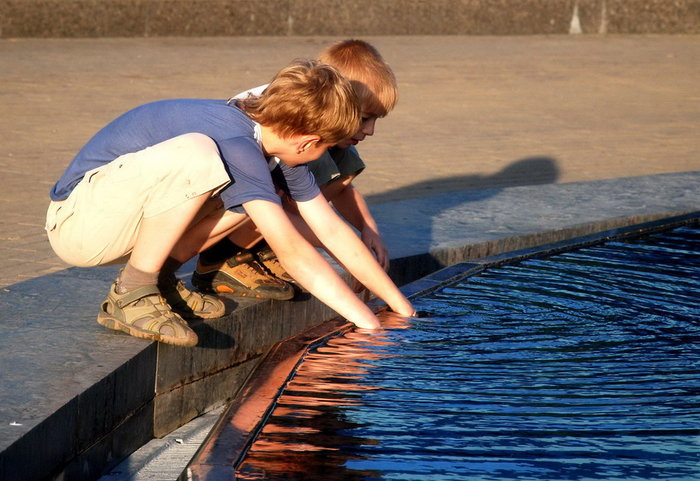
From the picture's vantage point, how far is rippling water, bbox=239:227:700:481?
246 cm

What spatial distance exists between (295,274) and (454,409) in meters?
0.85

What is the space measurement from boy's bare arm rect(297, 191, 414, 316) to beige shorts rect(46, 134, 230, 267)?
0.52 metres

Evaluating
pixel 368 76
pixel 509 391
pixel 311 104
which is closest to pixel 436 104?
pixel 368 76

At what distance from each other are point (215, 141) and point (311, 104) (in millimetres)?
328

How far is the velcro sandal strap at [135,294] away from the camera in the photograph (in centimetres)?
331

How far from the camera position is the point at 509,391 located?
2.96 metres

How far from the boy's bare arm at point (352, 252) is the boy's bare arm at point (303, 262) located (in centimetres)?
16

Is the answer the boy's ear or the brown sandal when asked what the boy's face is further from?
the brown sandal

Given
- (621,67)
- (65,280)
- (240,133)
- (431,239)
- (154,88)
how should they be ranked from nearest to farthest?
(240,133) < (65,280) < (431,239) < (154,88) < (621,67)

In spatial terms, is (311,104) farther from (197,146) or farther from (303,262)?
(303,262)

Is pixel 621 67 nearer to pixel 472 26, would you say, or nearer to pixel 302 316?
pixel 472 26

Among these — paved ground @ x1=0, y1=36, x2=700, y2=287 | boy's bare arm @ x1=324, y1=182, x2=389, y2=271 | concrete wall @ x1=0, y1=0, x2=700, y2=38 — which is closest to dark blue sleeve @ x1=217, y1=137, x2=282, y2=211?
boy's bare arm @ x1=324, y1=182, x2=389, y2=271

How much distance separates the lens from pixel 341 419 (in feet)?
8.95

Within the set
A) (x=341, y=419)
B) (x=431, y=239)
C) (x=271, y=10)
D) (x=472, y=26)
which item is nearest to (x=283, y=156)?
(x=341, y=419)
